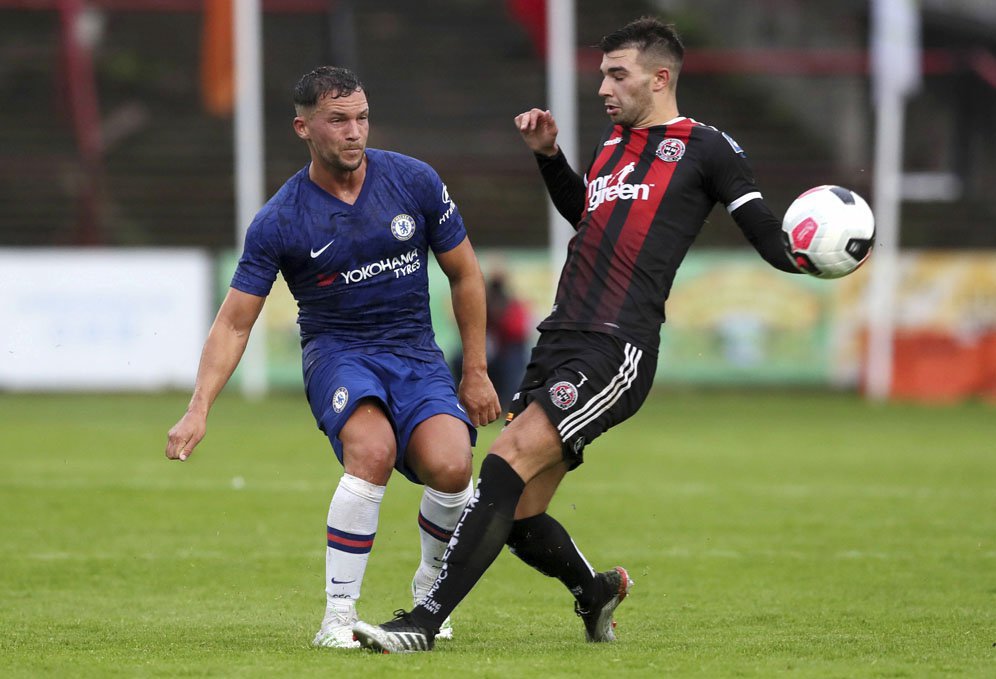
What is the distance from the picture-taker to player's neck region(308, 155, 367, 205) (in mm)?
6438

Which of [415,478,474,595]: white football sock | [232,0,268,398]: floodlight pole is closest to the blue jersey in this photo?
[415,478,474,595]: white football sock

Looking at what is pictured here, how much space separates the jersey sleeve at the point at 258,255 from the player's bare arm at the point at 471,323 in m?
0.72

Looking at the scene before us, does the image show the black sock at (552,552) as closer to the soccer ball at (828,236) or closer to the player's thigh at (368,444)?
the player's thigh at (368,444)

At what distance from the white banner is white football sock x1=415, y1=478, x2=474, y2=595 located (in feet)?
48.8

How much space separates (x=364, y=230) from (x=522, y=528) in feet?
4.48

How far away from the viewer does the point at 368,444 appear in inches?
243

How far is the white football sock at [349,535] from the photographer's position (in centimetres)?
612

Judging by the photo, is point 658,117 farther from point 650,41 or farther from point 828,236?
point 828,236

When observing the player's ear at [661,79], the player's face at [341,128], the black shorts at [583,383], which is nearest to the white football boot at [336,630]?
the black shorts at [583,383]

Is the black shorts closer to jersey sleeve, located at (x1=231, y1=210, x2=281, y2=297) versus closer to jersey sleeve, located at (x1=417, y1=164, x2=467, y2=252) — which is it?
jersey sleeve, located at (x1=417, y1=164, x2=467, y2=252)

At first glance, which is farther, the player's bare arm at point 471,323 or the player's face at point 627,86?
the player's bare arm at point 471,323

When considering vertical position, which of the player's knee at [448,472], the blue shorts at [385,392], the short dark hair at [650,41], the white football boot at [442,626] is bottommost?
the white football boot at [442,626]

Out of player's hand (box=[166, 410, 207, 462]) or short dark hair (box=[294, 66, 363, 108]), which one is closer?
player's hand (box=[166, 410, 207, 462])

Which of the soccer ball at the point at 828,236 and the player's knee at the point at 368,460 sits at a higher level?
the soccer ball at the point at 828,236
